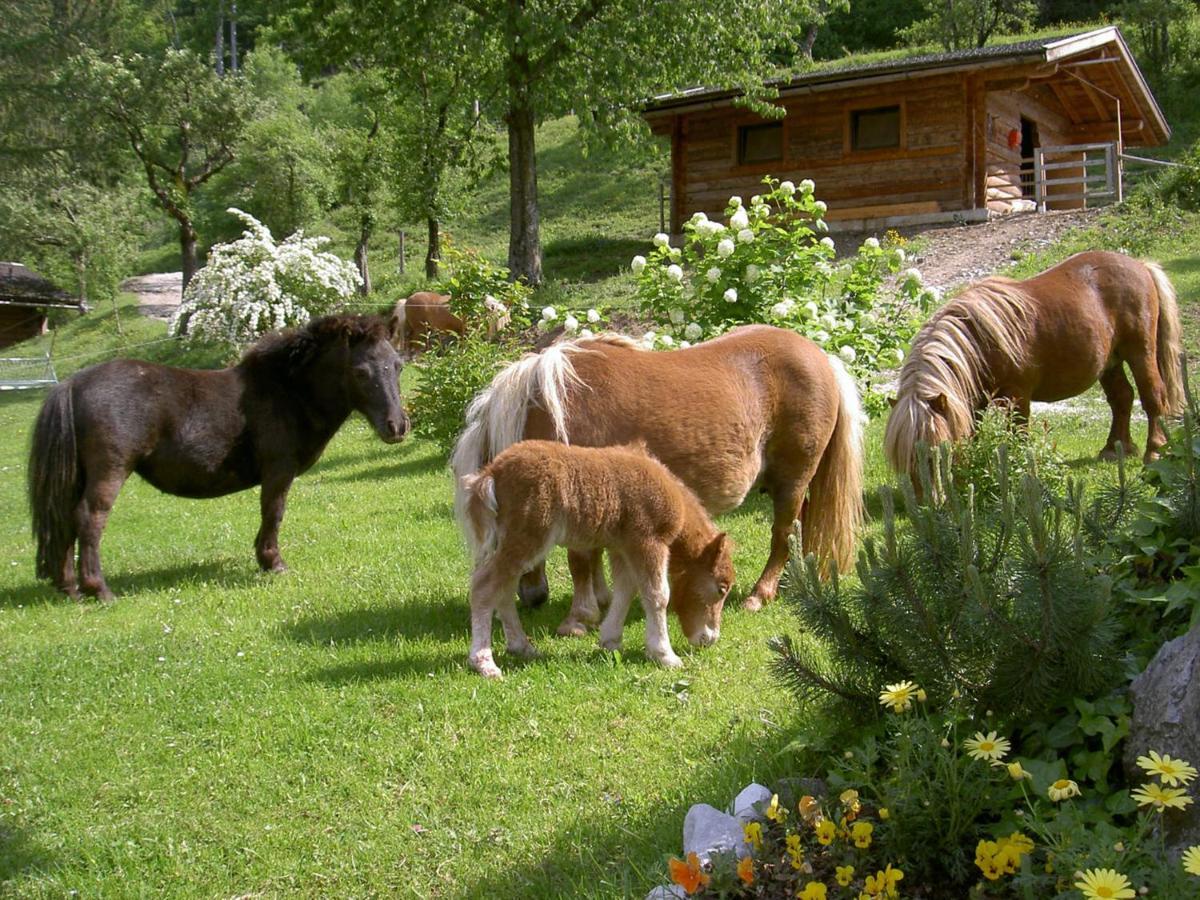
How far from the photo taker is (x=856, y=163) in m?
28.3

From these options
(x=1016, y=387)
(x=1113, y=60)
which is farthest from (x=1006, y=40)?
(x=1016, y=387)

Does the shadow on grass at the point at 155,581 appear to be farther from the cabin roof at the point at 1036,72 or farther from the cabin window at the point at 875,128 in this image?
the cabin window at the point at 875,128

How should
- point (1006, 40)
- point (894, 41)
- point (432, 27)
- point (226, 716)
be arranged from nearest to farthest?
point (226, 716) → point (432, 27) → point (1006, 40) → point (894, 41)

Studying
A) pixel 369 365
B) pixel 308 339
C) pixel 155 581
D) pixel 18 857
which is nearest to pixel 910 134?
pixel 308 339

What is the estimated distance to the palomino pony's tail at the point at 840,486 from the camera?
23.9ft

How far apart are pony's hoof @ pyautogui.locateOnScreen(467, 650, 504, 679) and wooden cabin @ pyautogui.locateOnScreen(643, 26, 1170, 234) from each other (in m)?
23.7

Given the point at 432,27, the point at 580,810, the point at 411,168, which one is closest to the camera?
the point at 580,810

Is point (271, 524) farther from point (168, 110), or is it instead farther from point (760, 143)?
point (168, 110)

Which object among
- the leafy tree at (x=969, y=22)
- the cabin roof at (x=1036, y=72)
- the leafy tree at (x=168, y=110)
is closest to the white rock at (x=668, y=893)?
the cabin roof at (x=1036, y=72)

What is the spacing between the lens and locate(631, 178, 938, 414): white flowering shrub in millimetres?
10250

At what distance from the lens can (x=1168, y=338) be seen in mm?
9734

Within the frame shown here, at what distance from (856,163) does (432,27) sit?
11927 millimetres

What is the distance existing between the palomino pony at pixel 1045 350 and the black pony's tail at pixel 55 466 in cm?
627

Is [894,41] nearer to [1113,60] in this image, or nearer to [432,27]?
[1113,60]
